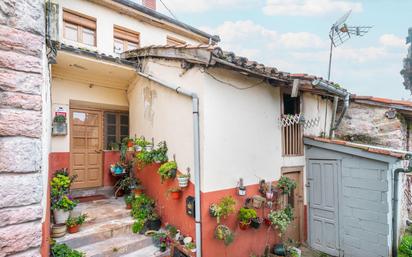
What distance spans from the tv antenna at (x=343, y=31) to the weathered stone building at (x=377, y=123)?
8.59 feet

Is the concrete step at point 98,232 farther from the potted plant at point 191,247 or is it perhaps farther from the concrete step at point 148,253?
the potted plant at point 191,247

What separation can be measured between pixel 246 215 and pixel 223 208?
666mm

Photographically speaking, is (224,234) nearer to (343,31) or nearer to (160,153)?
(160,153)

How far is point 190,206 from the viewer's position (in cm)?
462

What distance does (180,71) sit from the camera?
5117 millimetres

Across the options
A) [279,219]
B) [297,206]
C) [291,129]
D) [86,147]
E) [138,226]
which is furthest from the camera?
[86,147]

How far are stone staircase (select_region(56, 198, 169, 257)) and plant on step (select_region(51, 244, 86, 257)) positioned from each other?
23 cm

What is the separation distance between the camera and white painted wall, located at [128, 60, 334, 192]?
459 centimetres

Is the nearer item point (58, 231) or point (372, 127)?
point (58, 231)

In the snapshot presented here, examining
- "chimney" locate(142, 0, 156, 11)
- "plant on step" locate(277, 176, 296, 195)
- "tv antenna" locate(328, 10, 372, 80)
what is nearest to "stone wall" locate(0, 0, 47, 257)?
"plant on step" locate(277, 176, 296, 195)

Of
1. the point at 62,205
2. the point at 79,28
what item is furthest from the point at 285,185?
the point at 79,28

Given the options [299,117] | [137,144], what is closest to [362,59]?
[299,117]

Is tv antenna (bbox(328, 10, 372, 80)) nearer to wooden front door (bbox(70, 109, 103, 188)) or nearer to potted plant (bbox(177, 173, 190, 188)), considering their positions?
potted plant (bbox(177, 173, 190, 188))

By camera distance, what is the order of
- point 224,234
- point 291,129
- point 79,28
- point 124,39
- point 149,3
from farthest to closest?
point 149,3, point 124,39, point 79,28, point 291,129, point 224,234
